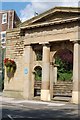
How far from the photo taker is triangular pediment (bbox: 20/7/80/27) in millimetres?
20766

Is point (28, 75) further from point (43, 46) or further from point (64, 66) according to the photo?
point (64, 66)

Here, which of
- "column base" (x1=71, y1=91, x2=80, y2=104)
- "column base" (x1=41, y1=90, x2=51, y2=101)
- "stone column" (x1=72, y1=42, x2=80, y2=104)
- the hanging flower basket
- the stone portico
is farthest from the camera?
the hanging flower basket

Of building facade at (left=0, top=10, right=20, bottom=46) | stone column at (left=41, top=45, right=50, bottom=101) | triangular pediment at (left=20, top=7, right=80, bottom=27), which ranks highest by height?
building facade at (left=0, top=10, right=20, bottom=46)

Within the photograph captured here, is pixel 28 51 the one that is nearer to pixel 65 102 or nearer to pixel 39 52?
pixel 39 52

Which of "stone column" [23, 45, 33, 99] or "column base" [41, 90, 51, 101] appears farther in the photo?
"stone column" [23, 45, 33, 99]

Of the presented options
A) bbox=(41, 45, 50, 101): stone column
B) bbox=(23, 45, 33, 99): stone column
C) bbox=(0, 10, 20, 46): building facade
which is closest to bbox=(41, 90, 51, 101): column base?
bbox=(41, 45, 50, 101): stone column

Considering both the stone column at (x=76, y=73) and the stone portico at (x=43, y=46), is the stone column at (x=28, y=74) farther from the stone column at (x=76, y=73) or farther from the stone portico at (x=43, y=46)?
the stone column at (x=76, y=73)

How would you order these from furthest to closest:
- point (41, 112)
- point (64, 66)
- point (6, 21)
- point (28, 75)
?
1. point (6, 21)
2. point (64, 66)
3. point (28, 75)
4. point (41, 112)

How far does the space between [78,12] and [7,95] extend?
27.9 ft

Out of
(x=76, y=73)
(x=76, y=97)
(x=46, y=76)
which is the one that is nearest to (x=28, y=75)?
(x=46, y=76)

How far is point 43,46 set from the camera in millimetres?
22562

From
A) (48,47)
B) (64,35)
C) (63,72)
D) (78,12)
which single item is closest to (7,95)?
(48,47)

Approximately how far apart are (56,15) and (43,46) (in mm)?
2276

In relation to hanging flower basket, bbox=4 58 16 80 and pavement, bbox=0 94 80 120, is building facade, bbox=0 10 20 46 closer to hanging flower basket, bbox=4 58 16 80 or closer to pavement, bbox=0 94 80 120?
hanging flower basket, bbox=4 58 16 80
